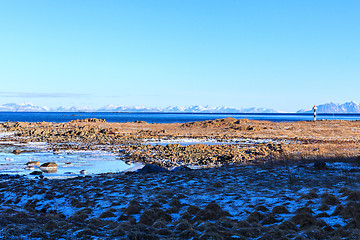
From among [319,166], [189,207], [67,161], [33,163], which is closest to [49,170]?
[33,163]

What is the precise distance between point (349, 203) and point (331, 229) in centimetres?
172

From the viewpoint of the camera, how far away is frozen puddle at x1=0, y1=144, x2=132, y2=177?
18219mm

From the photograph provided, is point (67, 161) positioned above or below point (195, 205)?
below

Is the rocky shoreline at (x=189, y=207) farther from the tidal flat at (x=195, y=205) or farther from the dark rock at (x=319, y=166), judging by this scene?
the dark rock at (x=319, y=166)

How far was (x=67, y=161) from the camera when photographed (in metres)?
21.8

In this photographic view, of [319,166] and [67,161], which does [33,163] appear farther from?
[319,166]

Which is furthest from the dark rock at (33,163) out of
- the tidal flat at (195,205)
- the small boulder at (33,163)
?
the tidal flat at (195,205)

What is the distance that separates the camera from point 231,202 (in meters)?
9.49

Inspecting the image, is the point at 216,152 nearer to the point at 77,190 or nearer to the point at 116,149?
the point at 116,149

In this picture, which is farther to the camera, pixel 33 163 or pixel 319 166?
pixel 33 163

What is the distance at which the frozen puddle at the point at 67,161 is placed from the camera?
59.8ft

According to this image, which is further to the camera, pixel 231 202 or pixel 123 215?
pixel 231 202

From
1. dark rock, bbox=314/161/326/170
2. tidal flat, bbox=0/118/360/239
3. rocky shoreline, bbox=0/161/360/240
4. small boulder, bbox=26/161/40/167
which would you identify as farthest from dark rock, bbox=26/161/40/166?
dark rock, bbox=314/161/326/170

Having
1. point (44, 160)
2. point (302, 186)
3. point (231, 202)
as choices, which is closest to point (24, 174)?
point (44, 160)
